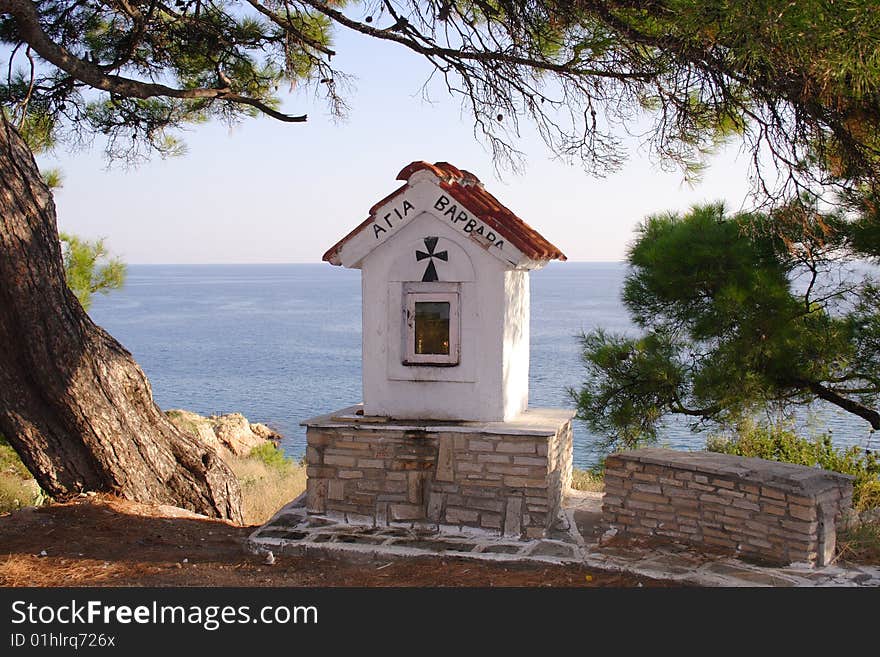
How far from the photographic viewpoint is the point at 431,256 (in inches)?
276

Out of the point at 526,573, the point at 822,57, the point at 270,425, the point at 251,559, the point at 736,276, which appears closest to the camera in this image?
the point at 822,57

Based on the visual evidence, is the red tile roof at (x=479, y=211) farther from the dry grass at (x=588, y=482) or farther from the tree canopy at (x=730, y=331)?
the dry grass at (x=588, y=482)

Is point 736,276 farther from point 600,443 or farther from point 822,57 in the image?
point 822,57

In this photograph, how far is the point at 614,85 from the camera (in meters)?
7.73

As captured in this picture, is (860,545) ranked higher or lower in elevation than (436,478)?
lower

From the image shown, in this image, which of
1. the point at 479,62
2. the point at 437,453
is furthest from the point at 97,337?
the point at 479,62

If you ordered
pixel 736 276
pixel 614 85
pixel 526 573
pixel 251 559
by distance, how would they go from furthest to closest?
pixel 736 276, pixel 614 85, pixel 251 559, pixel 526 573

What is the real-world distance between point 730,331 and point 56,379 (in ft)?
21.3

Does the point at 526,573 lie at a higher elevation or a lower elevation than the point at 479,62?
lower

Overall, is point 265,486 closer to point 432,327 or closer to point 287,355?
point 432,327

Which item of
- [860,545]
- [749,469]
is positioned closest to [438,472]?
[749,469]

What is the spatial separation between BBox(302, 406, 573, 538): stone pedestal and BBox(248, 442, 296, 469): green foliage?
8.78 m

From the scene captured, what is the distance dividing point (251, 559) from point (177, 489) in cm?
204

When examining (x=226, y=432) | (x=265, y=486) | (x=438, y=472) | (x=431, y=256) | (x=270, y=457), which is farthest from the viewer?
(x=226, y=432)
